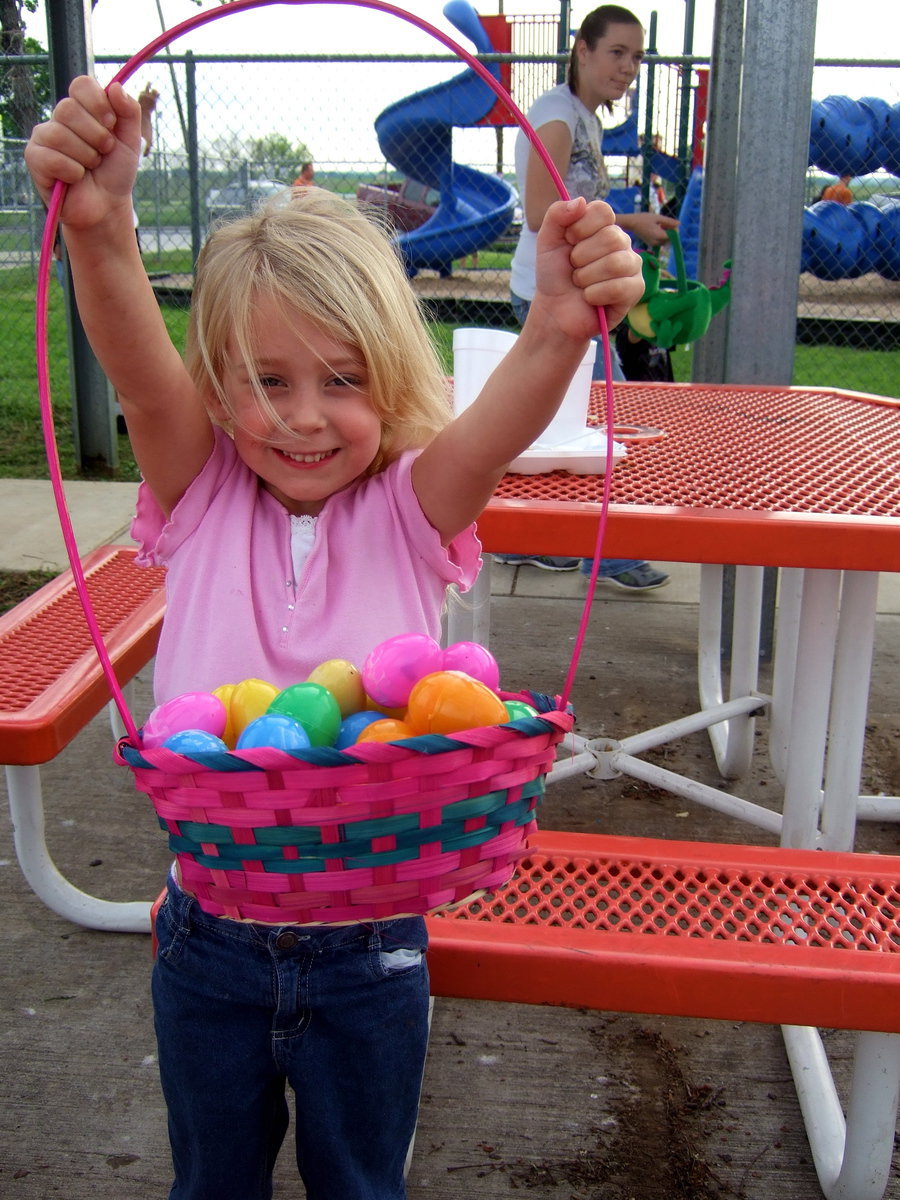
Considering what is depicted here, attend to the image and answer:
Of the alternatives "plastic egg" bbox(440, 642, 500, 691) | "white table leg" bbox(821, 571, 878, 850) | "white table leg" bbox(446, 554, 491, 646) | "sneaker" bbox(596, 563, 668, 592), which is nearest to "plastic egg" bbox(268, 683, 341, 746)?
"plastic egg" bbox(440, 642, 500, 691)

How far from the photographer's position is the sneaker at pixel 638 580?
165 inches

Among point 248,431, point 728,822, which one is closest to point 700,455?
point 728,822

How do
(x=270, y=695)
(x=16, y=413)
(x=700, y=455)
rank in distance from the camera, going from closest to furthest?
(x=270, y=695) < (x=700, y=455) < (x=16, y=413)

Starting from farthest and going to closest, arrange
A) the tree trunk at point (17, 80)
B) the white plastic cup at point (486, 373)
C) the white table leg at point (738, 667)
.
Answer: the tree trunk at point (17, 80) → the white table leg at point (738, 667) → the white plastic cup at point (486, 373)

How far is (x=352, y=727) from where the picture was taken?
108cm

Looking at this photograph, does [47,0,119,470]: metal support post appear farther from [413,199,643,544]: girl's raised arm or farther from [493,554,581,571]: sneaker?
[413,199,643,544]: girl's raised arm

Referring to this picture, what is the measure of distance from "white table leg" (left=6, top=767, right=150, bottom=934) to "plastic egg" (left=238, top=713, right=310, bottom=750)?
3.67 feet

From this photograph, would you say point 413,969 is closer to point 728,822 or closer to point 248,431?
point 248,431

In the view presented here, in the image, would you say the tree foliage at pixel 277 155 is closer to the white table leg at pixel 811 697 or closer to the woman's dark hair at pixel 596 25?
the woman's dark hair at pixel 596 25

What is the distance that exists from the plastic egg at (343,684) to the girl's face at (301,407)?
25cm

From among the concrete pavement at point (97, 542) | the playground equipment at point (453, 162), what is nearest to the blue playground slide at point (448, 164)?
the playground equipment at point (453, 162)

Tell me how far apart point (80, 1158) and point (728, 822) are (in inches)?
60.9

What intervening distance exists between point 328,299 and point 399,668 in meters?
0.44

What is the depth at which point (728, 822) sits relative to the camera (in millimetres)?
2602
